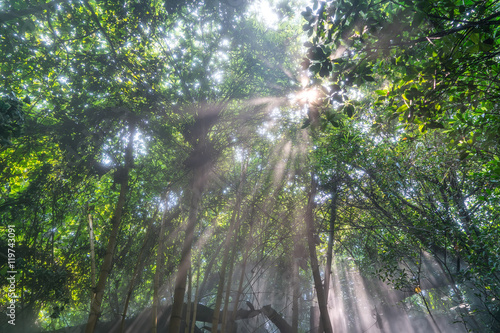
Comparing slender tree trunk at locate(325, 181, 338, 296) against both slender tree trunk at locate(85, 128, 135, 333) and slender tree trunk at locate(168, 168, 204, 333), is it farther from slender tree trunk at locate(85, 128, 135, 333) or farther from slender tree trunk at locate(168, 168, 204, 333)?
slender tree trunk at locate(85, 128, 135, 333)

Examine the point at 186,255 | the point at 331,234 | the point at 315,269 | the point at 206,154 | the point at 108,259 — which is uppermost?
the point at 206,154

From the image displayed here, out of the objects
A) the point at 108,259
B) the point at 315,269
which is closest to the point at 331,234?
the point at 315,269

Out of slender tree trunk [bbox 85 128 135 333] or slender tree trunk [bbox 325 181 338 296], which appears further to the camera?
slender tree trunk [bbox 325 181 338 296]

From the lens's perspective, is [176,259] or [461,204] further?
[176,259]

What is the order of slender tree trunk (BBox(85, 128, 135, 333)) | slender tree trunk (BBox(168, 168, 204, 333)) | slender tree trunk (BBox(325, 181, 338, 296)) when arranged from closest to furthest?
slender tree trunk (BBox(85, 128, 135, 333)), slender tree trunk (BBox(168, 168, 204, 333)), slender tree trunk (BBox(325, 181, 338, 296))

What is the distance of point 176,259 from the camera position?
8.41m

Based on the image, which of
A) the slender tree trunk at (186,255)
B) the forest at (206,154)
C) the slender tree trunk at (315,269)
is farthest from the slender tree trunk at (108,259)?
the slender tree trunk at (315,269)

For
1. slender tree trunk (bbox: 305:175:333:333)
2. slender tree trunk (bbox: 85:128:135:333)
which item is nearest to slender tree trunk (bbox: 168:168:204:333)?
slender tree trunk (bbox: 85:128:135:333)

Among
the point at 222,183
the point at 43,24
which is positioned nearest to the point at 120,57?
the point at 43,24

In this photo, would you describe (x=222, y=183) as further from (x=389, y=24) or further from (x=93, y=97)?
(x=389, y=24)

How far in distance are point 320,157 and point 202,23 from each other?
4.30m

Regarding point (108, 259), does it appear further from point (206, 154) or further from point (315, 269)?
point (315, 269)

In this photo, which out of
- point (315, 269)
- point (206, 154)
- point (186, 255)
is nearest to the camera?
point (186, 255)

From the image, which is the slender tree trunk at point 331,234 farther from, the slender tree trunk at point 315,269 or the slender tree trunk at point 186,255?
the slender tree trunk at point 186,255
